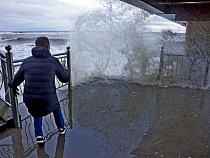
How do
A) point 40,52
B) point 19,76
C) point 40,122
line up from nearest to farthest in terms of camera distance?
point 40,52
point 19,76
point 40,122

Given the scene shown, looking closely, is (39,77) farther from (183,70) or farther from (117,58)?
(183,70)

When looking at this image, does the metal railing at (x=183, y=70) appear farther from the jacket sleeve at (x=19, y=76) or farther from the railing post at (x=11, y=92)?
the jacket sleeve at (x=19, y=76)

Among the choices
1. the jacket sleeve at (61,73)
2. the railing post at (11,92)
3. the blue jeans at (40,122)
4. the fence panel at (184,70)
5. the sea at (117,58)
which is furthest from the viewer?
the sea at (117,58)

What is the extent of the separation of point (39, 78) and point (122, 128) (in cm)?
197

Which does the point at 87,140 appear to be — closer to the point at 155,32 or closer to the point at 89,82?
the point at 89,82

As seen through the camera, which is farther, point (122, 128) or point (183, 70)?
point (183, 70)

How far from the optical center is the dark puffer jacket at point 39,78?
2.84 meters

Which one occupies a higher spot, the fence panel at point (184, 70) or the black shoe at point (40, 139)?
the fence panel at point (184, 70)

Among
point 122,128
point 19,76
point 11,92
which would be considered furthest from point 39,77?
point 122,128

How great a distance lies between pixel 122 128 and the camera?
3885 millimetres

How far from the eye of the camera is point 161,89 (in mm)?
6594

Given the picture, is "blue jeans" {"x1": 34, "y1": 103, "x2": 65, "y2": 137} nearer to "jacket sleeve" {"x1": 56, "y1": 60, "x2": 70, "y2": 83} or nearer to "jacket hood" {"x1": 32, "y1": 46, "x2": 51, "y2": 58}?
"jacket sleeve" {"x1": 56, "y1": 60, "x2": 70, "y2": 83}

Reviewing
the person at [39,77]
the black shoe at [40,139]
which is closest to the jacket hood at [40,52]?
the person at [39,77]

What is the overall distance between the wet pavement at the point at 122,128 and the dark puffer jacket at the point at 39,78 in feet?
2.54
